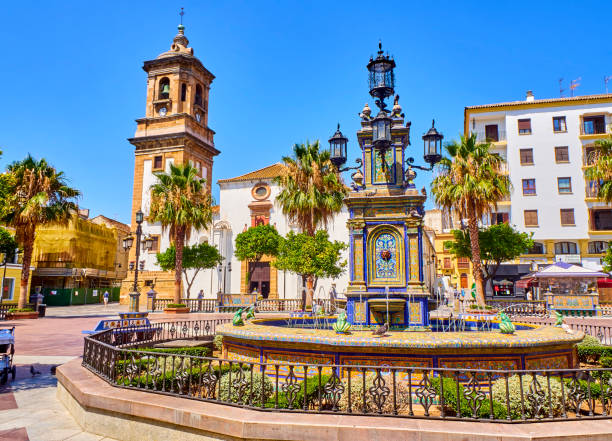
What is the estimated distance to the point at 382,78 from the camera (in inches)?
433

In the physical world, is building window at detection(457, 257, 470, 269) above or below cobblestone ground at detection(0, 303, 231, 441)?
above

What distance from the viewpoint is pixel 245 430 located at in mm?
4773

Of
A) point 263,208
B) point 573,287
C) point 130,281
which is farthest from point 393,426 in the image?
point 130,281

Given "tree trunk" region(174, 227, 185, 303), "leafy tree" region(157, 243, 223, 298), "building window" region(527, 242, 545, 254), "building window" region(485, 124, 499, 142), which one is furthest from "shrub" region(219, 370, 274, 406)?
"building window" region(485, 124, 499, 142)

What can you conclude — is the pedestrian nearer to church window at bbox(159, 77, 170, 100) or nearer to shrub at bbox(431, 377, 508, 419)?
church window at bbox(159, 77, 170, 100)

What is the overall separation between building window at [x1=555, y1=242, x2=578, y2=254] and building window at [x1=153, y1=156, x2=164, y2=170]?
123ft

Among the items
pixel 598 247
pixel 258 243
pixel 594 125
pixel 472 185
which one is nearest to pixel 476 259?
pixel 472 185

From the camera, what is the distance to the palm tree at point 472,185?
77.4 ft

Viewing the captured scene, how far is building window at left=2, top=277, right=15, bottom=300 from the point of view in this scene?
121 feet

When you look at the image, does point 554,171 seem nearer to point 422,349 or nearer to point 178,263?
point 178,263

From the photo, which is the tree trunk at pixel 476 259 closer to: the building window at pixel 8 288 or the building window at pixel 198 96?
the building window at pixel 198 96

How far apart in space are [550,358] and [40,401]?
343 inches

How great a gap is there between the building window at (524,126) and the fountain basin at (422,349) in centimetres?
3709

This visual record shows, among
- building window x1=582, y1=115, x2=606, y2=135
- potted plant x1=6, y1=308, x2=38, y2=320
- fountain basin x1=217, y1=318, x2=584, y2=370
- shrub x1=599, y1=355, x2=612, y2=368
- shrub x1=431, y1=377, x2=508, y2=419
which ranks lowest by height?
potted plant x1=6, y1=308, x2=38, y2=320
